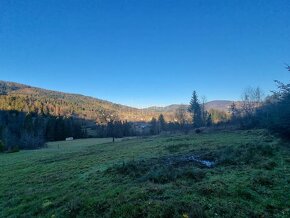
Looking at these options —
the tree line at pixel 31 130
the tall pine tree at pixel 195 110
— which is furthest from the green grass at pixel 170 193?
the tall pine tree at pixel 195 110

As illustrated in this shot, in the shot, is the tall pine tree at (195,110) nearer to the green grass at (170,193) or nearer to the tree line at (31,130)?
the tree line at (31,130)

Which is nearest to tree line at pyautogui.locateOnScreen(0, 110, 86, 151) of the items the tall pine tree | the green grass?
the tall pine tree

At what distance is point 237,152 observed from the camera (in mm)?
20844

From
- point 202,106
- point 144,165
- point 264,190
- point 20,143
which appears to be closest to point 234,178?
point 264,190

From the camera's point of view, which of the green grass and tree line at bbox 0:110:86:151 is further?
tree line at bbox 0:110:86:151

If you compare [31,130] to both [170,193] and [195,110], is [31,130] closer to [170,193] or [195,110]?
[195,110]

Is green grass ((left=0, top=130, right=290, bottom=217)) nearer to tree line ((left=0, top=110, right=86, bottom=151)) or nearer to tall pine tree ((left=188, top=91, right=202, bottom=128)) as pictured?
tree line ((left=0, top=110, right=86, bottom=151))

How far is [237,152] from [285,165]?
474cm

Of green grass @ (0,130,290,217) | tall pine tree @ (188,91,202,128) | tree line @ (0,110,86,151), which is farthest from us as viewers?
tall pine tree @ (188,91,202,128)

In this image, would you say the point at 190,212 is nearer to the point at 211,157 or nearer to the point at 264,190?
the point at 264,190

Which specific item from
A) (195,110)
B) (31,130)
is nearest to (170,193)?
(31,130)

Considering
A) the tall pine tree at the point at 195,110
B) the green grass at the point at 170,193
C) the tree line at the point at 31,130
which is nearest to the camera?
the green grass at the point at 170,193

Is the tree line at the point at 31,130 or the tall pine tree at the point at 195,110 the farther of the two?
the tall pine tree at the point at 195,110

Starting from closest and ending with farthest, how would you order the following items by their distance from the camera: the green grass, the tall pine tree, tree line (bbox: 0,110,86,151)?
the green grass → tree line (bbox: 0,110,86,151) → the tall pine tree
